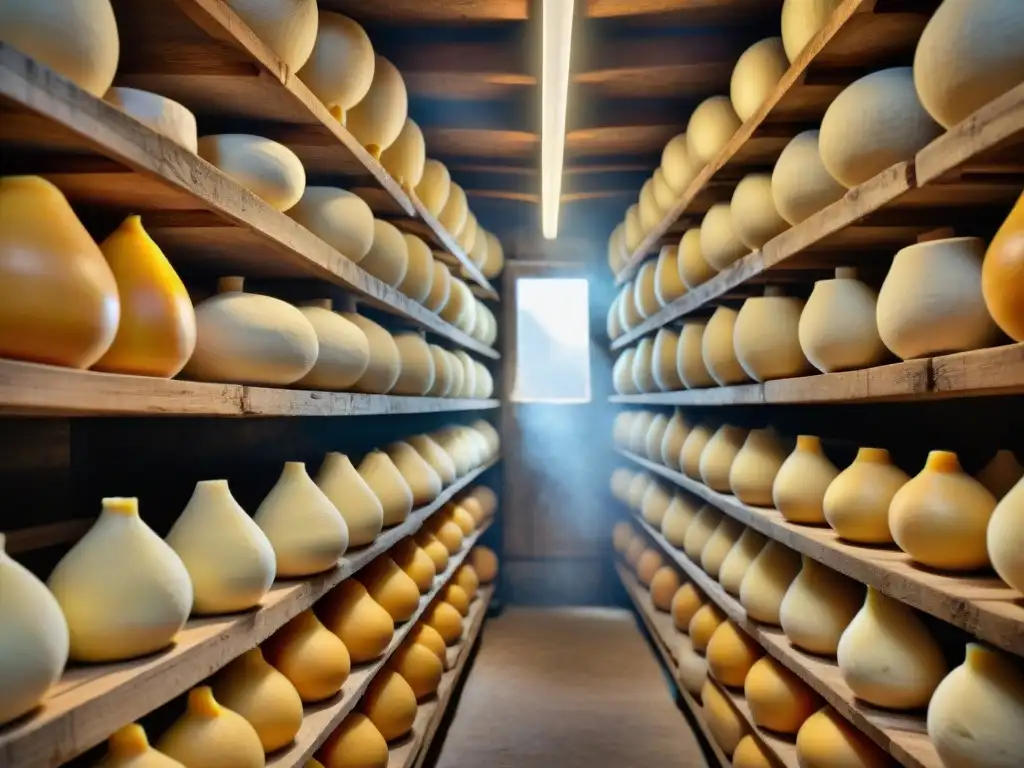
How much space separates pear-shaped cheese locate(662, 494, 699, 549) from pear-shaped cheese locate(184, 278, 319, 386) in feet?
7.05

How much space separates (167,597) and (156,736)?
67cm

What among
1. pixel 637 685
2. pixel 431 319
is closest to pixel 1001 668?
pixel 431 319

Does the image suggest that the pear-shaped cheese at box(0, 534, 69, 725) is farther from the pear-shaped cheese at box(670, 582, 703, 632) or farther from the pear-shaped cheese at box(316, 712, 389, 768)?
the pear-shaped cheese at box(670, 582, 703, 632)

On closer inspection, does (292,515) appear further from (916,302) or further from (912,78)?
(912,78)

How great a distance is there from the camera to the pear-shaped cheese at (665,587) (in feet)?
12.8

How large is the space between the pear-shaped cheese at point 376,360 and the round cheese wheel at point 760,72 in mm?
1205

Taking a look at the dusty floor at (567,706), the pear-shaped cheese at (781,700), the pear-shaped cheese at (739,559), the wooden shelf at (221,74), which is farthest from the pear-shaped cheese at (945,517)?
the dusty floor at (567,706)

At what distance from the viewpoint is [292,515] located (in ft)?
5.98

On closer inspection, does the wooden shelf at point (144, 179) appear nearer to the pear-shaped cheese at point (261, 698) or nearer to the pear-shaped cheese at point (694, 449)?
the pear-shaped cheese at point (261, 698)

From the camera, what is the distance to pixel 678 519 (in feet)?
11.6

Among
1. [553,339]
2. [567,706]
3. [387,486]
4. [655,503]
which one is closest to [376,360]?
[387,486]

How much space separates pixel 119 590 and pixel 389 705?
1.40 metres

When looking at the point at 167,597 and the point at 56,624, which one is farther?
the point at 167,597

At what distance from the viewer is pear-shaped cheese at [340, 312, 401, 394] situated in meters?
2.37
